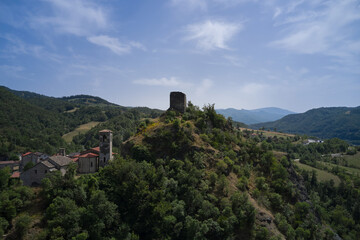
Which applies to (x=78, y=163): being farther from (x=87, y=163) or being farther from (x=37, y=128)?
(x=37, y=128)

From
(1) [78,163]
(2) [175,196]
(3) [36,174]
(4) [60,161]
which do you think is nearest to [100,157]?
(1) [78,163]

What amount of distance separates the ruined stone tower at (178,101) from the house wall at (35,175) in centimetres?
3411

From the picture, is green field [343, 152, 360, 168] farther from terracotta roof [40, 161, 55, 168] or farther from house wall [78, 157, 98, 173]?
terracotta roof [40, 161, 55, 168]

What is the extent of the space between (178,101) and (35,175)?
37.5 m

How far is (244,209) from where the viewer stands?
38406mm

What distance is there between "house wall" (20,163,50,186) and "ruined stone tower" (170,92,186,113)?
112ft

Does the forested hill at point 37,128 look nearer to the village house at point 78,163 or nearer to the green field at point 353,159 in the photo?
the village house at point 78,163

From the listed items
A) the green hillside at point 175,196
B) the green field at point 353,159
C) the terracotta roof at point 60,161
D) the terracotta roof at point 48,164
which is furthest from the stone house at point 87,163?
the green field at point 353,159

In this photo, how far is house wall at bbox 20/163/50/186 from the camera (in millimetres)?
40969

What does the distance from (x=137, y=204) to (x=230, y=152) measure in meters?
25.4

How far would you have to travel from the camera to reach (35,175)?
135 feet

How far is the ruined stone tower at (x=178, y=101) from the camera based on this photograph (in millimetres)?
59537

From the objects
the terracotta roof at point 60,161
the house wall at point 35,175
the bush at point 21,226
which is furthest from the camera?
the terracotta roof at point 60,161

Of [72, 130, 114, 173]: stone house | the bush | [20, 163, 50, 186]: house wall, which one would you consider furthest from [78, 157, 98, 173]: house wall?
the bush
